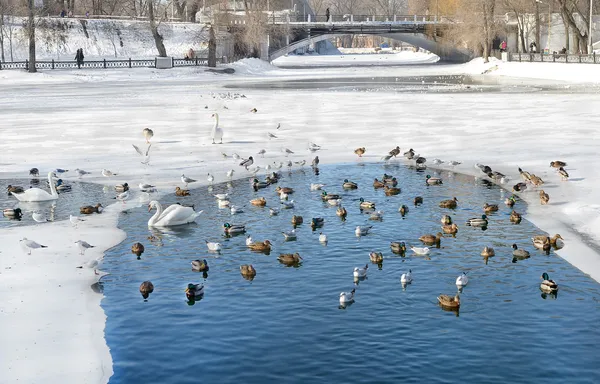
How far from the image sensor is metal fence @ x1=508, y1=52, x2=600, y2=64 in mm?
72681

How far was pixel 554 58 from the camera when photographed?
258ft

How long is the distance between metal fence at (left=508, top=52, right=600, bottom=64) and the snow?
8295 millimetres

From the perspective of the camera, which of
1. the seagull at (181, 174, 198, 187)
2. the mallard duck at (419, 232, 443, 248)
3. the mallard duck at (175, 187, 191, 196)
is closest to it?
the mallard duck at (419, 232, 443, 248)

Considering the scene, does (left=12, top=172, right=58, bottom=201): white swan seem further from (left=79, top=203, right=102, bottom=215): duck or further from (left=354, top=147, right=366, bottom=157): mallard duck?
(left=354, top=147, right=366, bottom=157): mallard duck

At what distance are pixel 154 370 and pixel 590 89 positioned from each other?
5036 centimetres

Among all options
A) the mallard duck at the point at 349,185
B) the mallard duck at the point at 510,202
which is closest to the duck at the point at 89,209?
the mallard duck at the point at 349,185

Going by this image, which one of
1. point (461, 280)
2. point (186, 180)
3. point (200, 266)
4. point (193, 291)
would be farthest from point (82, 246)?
point (461, 280)

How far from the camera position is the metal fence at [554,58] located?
72.7m

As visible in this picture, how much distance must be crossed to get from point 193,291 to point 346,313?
2401mm

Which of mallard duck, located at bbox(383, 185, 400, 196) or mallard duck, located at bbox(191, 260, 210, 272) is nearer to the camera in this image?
mallard duck, located at bbox(191, 260, 210, 272)

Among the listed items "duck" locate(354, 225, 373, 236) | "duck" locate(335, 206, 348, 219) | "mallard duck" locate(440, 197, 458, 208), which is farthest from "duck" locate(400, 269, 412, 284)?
"mallard duck" locate(440, 197, 458, 208)

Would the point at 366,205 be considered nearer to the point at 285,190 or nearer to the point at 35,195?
the point at 285,190

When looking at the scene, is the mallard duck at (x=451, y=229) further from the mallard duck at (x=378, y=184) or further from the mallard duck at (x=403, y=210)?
the mallard duck at (x=378, y=184)

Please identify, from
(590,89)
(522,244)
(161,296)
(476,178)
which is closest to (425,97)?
(590,89)
